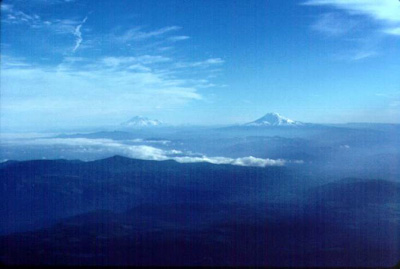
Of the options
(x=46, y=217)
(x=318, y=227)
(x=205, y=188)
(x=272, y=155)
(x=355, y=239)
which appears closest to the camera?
(x=272, y=155)

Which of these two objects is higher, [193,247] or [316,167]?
[316,167]

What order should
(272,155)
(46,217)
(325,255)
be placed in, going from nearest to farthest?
(272,155), (325,255), (46,217)

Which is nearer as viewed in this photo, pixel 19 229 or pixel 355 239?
pixel 355 239

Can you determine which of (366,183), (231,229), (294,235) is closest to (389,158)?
(366,183)

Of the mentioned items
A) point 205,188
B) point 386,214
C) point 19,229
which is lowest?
point 19,229

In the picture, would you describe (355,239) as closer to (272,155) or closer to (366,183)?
(366,183)

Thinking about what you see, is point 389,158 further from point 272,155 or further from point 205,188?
point 205,188

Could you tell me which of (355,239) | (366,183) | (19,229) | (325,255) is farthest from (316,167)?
(19,229)
